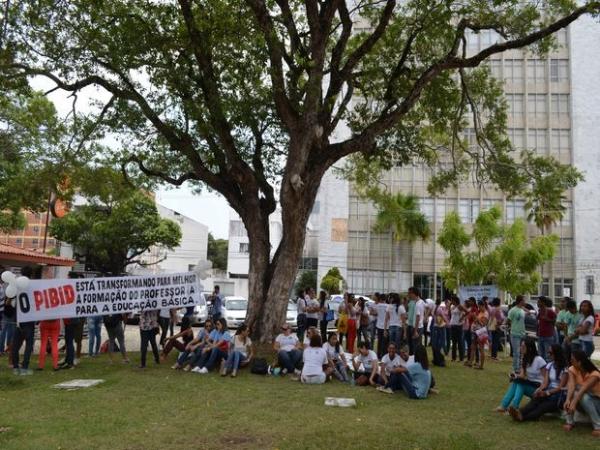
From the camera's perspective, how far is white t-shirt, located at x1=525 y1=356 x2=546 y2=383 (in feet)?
26.9

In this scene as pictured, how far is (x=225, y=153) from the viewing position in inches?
546

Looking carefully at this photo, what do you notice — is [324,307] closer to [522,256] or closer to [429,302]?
[429,302]

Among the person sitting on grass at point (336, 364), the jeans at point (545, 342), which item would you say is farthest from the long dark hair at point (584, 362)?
the jeans at point (545, 342)

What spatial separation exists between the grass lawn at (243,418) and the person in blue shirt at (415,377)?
0.21 metres

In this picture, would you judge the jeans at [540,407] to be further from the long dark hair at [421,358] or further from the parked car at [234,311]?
the parked car at [234,311]

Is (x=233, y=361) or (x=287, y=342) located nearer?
(x=233, y=361)

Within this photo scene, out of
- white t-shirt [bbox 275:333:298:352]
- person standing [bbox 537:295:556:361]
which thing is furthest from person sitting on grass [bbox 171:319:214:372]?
person standing [bbox 537:295:556:361]

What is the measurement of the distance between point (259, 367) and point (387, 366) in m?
2.71

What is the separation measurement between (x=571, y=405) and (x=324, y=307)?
871 centimetres

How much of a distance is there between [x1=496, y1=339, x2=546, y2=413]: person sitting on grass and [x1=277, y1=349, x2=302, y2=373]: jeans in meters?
4.15

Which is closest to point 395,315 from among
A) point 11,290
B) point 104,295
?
point 104,295

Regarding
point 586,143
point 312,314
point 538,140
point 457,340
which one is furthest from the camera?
point 538,140

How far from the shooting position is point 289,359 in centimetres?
1109

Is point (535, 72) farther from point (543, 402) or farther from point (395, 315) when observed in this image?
point (543, 402)
